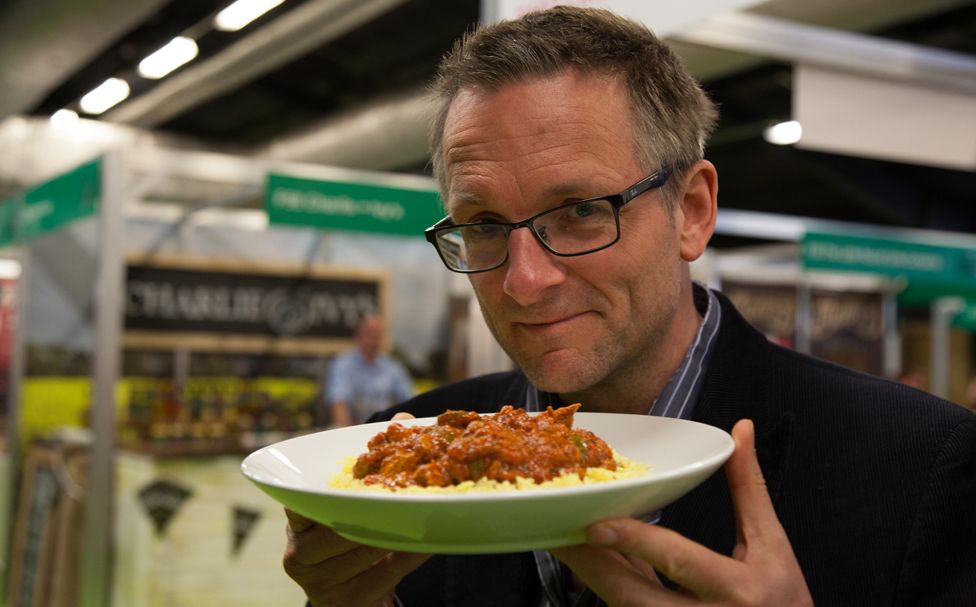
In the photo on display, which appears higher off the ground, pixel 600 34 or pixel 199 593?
pixel 600 34

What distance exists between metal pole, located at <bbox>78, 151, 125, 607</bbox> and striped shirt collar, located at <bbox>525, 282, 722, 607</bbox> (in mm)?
3613

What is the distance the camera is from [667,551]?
2.99 ft

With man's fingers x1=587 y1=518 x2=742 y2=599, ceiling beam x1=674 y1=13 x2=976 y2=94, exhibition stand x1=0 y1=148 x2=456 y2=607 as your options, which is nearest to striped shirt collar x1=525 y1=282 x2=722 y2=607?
man's fingers x1=587 y1=518 x2=742 y2=599

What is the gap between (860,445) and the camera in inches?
56.4

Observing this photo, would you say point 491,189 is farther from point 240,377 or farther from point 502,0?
point 240,377

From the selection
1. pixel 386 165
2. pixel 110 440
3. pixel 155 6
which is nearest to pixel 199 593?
pixel 110 440

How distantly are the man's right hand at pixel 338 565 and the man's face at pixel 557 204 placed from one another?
1.13 feet

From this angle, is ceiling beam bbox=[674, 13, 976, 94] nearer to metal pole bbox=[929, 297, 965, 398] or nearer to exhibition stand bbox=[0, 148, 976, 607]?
exhibition stand bbox=[0, 148, 976, 607]

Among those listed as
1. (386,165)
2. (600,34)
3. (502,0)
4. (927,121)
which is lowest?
(600,34)

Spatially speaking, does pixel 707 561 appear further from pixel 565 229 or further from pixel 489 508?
pixel 565 229

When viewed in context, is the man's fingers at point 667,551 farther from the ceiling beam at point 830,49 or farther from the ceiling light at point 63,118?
the ceiling light at point 63,118

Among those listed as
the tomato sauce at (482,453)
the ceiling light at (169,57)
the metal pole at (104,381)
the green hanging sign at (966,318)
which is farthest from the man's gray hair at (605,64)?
the green hanging sign at (966,318)

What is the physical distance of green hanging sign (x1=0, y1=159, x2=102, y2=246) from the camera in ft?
16.1

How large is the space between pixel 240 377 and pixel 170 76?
4.28m
